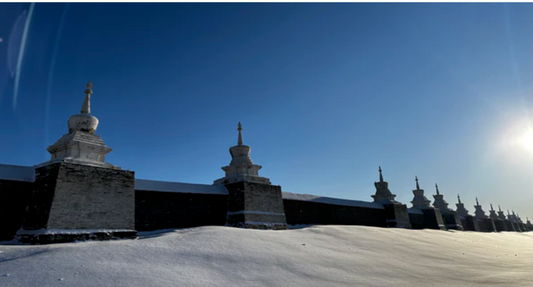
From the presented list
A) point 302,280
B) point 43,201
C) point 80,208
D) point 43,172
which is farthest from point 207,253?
point 43,172

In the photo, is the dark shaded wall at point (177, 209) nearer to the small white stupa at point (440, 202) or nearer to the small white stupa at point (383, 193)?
the small white stupa at point (383, 193)

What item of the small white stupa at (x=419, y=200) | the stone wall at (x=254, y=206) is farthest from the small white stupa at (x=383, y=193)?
the stone wall at (x=254, y=206)

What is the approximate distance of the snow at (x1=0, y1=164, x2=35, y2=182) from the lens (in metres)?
8.93

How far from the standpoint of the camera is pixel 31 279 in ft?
15.6

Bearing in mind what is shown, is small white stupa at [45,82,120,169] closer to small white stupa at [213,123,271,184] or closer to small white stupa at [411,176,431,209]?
small white stupa at [213,123,271,184]

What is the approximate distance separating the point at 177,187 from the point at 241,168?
10.0 ft

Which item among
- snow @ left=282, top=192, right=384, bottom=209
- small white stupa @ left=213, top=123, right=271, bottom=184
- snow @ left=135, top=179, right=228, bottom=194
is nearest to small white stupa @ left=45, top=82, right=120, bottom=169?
snow @ left=135, top=179, right=228, bottom=194

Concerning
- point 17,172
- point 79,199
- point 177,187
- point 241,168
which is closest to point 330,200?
point 241,168

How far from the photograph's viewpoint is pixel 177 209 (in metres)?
12.0

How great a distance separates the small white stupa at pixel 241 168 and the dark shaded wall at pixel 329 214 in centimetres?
229

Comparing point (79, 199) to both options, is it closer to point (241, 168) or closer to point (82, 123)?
point (82, 123)

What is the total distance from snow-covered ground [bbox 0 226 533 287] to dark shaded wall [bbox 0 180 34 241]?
177 cm

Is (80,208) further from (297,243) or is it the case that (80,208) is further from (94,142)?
(297,243)

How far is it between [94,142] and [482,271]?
10.8m
